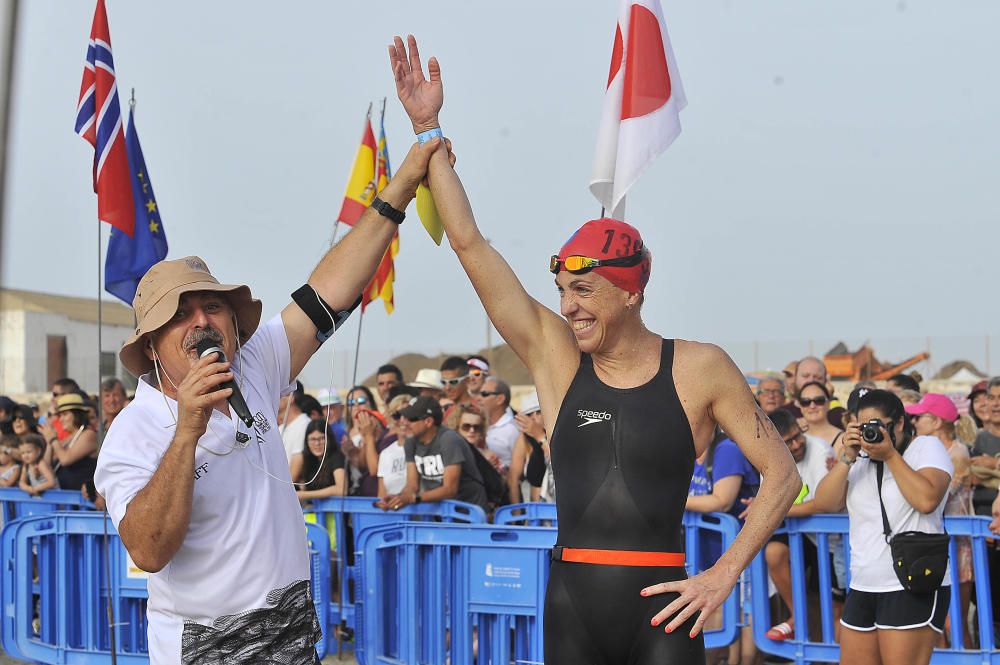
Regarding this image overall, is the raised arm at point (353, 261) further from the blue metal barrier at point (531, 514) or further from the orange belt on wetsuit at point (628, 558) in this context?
the blue metal barrier at point (531, 514)

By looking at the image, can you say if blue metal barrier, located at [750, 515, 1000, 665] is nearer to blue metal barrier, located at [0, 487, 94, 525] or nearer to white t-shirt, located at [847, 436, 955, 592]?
white t-shirt, located at [847, 436, 955, 592]

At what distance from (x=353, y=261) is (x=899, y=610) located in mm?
3589

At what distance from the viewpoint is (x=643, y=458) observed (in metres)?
3.54

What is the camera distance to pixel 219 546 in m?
3.36

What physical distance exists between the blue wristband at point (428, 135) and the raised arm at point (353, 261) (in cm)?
4

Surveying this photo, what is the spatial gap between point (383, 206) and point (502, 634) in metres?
3.28

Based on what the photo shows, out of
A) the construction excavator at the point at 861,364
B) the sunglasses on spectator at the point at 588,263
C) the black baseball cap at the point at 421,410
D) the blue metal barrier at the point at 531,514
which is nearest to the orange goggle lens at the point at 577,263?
the sunglasses on spectator at the point at 588,263

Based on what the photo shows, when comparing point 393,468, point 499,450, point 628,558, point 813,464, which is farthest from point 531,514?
point 628,558

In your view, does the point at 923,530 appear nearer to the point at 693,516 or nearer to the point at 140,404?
the point at 693,516

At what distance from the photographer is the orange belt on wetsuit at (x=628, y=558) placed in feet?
11.6

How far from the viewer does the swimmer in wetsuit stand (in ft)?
11.5

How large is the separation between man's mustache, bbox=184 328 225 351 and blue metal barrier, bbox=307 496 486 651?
175 inches

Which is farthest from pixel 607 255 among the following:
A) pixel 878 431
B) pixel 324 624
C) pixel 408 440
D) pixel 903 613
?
pixel 408 440

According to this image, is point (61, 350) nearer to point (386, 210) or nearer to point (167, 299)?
point (386, 210)
